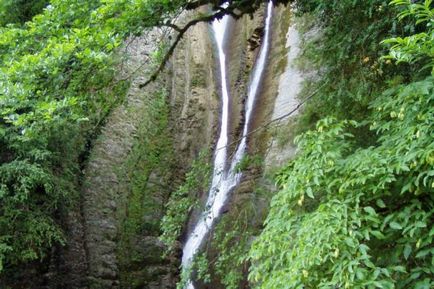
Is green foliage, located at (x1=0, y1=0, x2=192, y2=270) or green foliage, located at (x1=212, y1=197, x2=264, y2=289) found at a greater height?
green foliage, located at (x1=0, y1=0, x2=192, y2=270)

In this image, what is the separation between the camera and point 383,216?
3020 millimetres

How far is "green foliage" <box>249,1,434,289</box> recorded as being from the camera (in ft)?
8.89

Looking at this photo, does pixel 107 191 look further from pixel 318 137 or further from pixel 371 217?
pixel 371 217

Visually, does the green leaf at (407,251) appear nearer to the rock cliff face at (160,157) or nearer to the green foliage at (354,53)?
the green foliage at (354,53)

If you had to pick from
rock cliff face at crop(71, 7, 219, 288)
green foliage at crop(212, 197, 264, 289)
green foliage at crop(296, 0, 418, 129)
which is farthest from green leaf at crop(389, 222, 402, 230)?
rock cliff face at crop(71, 7, 219, 288)

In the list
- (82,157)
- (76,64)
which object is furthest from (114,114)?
(76,64)

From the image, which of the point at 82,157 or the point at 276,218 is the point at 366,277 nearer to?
the point at 276,218

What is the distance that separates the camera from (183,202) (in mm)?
5969

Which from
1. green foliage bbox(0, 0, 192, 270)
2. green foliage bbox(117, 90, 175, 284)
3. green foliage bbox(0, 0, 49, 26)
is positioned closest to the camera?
green foliage bbox(0, 0, 192, 270)

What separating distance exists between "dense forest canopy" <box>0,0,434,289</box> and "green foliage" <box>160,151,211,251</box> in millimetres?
1257

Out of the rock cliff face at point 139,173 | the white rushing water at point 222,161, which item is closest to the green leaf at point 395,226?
the white rushing water at point 222,161

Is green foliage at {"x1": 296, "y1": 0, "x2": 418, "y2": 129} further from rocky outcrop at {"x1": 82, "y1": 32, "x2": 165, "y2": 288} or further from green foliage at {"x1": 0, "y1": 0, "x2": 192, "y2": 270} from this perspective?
rocky outcrop at {"x1": 82, "y1": 32, "x2": 165, "y2": 288}

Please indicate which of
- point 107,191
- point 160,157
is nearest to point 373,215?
point 107,191

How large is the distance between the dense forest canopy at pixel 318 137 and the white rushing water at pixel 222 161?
5.39 feet
